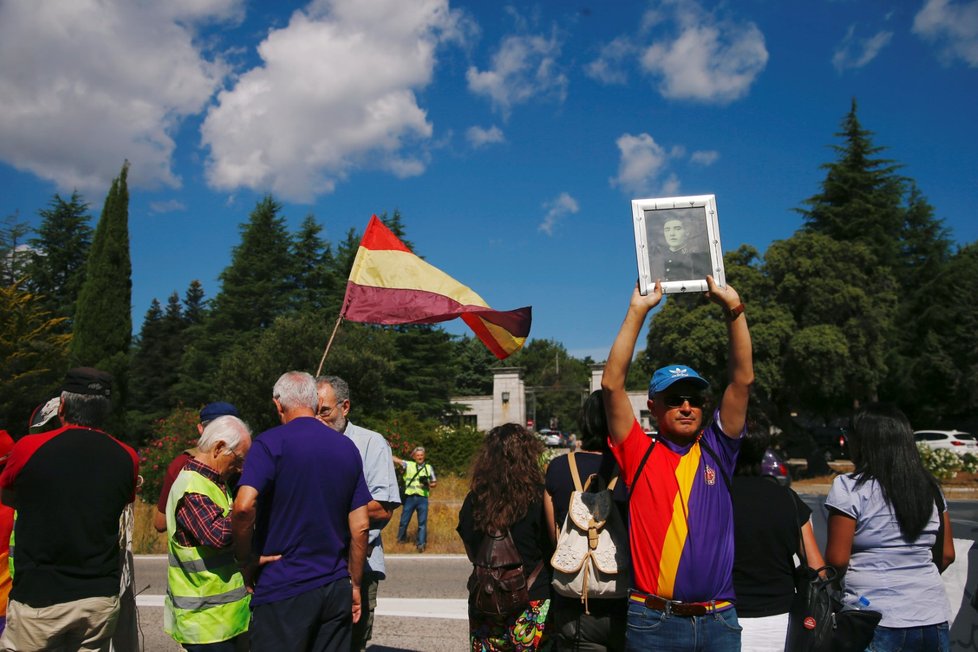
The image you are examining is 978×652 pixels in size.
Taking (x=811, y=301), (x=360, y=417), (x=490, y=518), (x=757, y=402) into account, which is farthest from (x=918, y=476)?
(x=811, y=301)

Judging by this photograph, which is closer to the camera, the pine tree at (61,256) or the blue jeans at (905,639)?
the blue jeans at (905,639)

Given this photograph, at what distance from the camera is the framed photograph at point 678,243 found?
3.21 meters

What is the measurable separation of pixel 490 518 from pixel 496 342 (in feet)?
14.4

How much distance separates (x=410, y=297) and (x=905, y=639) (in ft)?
18.6

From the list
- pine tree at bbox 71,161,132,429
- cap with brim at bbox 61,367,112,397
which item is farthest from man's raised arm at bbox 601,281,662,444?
pine tree at bbox 71,161,132,429

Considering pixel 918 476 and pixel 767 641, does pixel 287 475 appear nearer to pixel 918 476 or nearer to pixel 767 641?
pixel 767 641

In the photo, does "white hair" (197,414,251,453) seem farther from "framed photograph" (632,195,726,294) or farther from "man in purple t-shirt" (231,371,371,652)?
"framed photograph" (632,195,726,294)

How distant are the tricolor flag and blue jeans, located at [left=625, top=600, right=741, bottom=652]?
16.5 ft

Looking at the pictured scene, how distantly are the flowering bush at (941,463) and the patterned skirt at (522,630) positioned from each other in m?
21.3

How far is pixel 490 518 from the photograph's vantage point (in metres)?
4.14

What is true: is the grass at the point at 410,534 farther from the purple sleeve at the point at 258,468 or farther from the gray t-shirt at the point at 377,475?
the purple sleeve at the point at 258,468

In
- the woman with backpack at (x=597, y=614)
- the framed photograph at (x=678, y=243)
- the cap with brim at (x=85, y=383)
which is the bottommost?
the woman with backpack at (x=597, y=614)

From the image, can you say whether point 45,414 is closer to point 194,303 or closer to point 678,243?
point 678,243

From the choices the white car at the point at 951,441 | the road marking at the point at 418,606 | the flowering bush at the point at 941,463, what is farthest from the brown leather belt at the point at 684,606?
the white car at the point at 951,441
